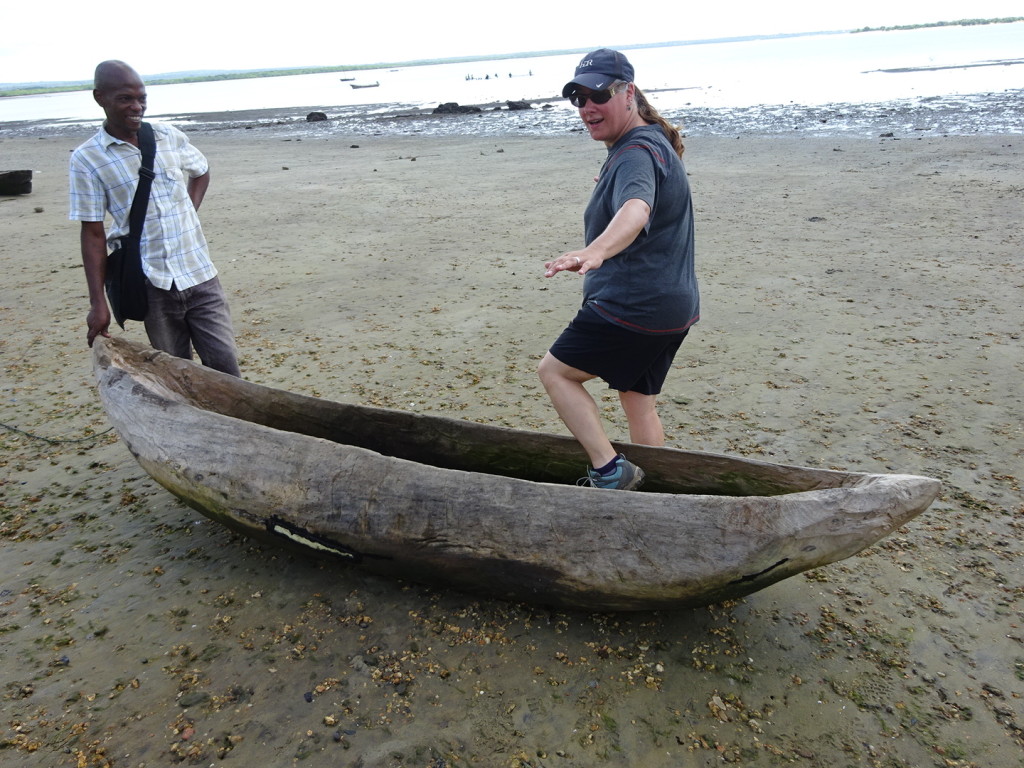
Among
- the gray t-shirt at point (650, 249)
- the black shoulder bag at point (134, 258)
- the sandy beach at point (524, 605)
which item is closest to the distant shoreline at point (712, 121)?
the sandy beach at point (524, 605)

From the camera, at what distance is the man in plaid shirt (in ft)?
10.7

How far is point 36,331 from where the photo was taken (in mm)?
6145

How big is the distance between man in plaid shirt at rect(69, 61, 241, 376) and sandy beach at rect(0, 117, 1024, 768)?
83cm

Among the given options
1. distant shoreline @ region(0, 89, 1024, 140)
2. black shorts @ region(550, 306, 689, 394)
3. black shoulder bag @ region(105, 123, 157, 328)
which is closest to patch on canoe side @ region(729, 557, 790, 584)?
black shorts @ region(550, 306, 689, 394)

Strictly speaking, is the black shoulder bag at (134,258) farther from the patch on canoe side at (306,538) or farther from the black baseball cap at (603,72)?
the black baseball cap at (603,72)

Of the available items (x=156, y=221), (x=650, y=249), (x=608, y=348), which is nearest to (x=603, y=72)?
(x=650, y=249)

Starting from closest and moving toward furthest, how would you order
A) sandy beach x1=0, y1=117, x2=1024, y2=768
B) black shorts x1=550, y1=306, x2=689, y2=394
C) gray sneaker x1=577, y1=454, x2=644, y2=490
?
sandy beach x1=0, y1=117, x2=1024, y2=768 < black shorts x1=550, y1=306, x2=689, y2=394 < gray sneaker x1=577, y1=454, x2=644, y2=490

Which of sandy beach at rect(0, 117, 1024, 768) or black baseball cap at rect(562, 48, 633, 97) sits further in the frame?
black baseball cap at rect(562, 48, 633, 97)

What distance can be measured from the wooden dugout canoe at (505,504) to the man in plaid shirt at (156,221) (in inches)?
12.8

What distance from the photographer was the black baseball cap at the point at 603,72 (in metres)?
2.55

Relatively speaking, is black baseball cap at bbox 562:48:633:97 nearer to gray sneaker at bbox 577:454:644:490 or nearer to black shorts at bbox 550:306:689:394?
black shorts at bbox 550:306:689:394

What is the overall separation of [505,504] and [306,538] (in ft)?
2.68

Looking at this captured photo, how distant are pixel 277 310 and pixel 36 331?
1.88m

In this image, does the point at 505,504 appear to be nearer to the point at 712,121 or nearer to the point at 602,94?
the point at 602,94
